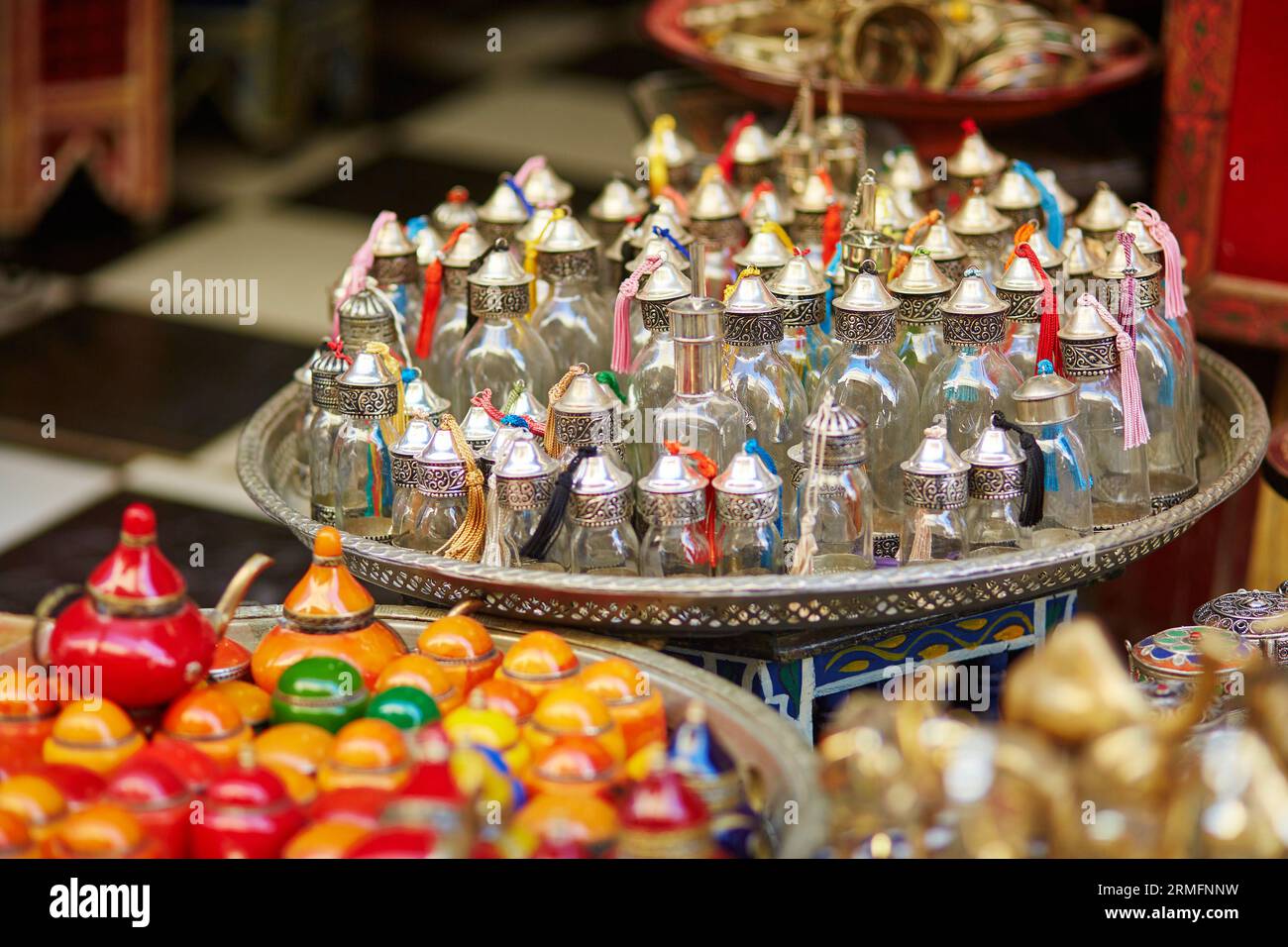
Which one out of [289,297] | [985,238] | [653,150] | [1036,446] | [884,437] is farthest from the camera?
[289,297]

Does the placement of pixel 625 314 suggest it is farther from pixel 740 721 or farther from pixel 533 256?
pixel 740 721

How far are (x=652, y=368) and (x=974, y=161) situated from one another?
609 mm

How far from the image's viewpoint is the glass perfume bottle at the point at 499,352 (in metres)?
1.72

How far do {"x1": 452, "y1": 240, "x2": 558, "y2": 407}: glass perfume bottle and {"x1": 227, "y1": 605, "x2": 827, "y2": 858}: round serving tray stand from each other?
31 centimetres

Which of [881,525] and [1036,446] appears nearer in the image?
[1036,446]

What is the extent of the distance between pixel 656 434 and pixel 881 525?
0.78 ft

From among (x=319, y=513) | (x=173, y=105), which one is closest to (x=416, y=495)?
(x=319, y=513)

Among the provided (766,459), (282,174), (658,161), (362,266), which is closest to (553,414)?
(766,459)

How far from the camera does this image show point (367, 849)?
105cm

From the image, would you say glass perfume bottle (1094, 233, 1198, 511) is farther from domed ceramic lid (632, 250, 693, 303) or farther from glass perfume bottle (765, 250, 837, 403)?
domed ceramic lid (632, 250, 693, 303)

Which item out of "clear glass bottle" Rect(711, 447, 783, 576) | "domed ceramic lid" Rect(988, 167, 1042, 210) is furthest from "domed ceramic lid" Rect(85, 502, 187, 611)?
"domed ceramic lid" Rect(988, 167, 1042, 210)

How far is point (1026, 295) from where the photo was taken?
5.46 feet
